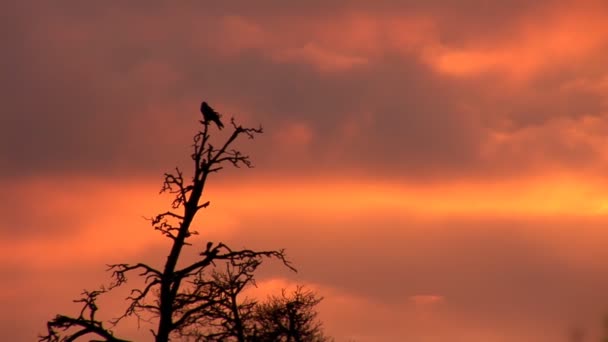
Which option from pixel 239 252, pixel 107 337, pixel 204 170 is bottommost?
pixel 107 337

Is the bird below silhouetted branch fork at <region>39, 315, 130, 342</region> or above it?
above

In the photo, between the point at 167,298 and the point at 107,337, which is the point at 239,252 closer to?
the point at 167,298

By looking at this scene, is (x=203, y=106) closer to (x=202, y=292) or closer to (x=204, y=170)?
(x=204, y=170)

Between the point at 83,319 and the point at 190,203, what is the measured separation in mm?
4136

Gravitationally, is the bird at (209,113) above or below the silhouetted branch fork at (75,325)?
above

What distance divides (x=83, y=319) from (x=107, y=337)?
0.78 meters

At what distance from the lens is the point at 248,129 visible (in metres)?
27.7

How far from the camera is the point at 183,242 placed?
27406mm

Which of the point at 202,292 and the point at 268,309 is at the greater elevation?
the point at 268,309

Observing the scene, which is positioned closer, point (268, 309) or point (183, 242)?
point (183, 242)

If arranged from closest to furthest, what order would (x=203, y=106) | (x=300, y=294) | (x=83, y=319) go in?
1. (x=83, y=319)
2. (x=203, y=106)
3. (x=300, y=294)

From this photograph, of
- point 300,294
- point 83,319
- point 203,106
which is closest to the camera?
point 83,319

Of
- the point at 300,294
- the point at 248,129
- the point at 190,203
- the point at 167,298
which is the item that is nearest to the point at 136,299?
the point at 167,298

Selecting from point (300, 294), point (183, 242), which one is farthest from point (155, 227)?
point (300, 294)
